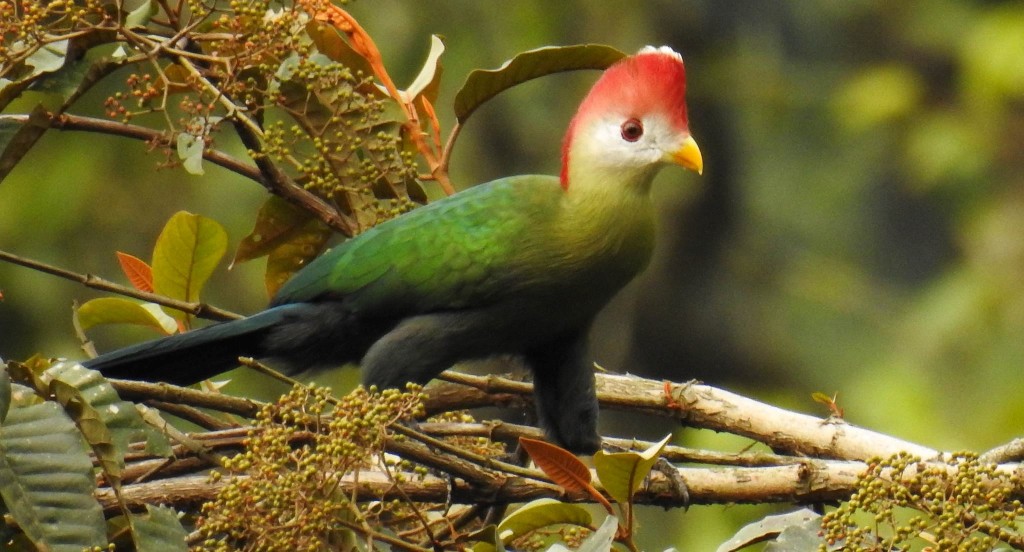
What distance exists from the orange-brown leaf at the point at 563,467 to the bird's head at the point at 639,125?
0.96 m

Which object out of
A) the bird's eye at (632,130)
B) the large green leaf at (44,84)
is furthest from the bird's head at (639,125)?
the large green leaf at (44,84)

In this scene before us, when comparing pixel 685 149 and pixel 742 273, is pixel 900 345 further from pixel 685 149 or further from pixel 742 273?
pixel 685 149

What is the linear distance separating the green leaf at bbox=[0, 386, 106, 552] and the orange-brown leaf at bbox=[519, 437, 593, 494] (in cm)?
62

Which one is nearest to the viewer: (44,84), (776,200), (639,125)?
(44,84)

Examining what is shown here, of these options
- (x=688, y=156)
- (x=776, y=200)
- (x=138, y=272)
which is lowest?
(x=776, y=200)

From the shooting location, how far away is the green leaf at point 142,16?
8.61 feet

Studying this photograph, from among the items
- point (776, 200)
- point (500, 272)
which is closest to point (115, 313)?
point (500, 272)

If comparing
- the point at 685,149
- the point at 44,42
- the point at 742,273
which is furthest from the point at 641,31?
the point at 44,42

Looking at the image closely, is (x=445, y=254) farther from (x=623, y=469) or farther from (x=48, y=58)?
(x=623, y=469)

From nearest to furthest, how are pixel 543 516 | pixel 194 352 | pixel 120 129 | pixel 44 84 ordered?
pixel 543 516 < pixel 44 84 < pixel 120 129 < pixel 194 352

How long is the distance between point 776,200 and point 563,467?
8694 mm

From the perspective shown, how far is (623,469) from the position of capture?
206cm

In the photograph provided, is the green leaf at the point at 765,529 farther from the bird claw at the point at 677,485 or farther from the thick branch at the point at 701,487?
the bird claw at the point at 677,485

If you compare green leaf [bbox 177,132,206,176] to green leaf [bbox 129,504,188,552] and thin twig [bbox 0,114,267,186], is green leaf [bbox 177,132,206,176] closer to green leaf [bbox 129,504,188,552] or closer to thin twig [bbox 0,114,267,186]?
thin twig [bbox 0,114,267,186]
